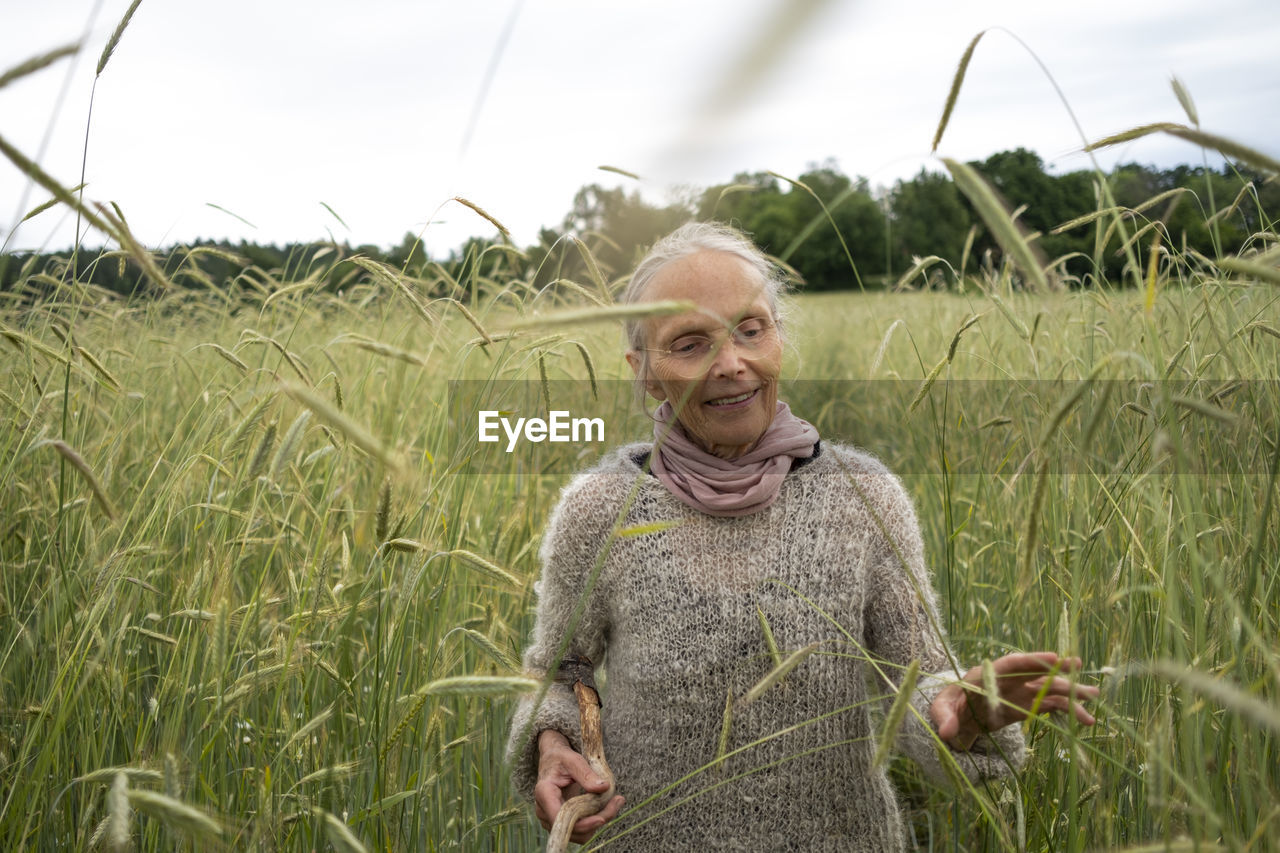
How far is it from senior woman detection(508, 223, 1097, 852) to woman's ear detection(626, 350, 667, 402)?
54mm

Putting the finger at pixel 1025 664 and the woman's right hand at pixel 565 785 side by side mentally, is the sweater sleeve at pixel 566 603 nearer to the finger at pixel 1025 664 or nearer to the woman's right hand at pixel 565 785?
the woman's right hand at pixel 565 785

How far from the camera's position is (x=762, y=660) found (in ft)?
5.13

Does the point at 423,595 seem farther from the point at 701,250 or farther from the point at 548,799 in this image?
the point at 701,250

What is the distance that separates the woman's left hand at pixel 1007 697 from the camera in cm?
106

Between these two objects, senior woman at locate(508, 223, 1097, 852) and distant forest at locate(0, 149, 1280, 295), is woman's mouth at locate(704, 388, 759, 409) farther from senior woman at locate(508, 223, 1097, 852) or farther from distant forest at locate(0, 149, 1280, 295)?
distant forest at locate(0, 149, 1280, 295)

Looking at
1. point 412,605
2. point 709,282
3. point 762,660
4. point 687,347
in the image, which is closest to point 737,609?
point 762,660

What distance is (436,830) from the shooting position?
68.3 inches

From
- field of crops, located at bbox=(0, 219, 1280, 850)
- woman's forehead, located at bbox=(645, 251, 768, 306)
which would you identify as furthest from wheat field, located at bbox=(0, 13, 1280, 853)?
woman's forehead, located at bbox=(645, 251, 768, 306)

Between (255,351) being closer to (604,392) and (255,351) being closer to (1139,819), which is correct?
(604,392)

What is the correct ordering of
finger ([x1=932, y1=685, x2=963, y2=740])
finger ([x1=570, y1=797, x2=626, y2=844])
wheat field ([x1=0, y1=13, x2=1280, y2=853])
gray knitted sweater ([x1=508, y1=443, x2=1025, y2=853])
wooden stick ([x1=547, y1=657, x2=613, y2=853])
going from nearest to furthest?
1. wheat field ([x1=0, y1=13, x2=1280, y2=853])
2. finger ([x1=932, y1=685, x2=963, y2=740])
3. wooden stick ([x1=547, y1=657, x2=613, y2=853])
4. finger ([x1=570, y1=797, x2=626, y2=844])
5. gray knitted sweater ([x1=508, y1=443, x2=1025, y2=853])

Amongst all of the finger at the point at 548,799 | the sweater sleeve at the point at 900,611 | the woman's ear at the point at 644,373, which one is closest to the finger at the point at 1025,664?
the sweater sleeve at the point at 900,611

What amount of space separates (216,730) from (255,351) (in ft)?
11.4

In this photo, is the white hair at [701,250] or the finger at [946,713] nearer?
the finger at [946,713]

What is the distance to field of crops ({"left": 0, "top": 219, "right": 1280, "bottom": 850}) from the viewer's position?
1.08 meters
